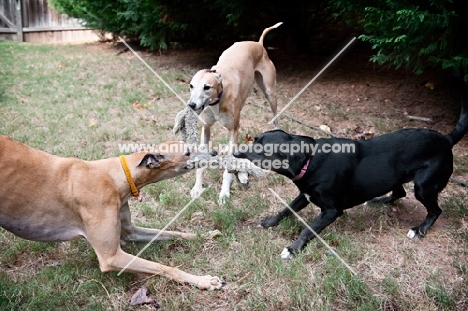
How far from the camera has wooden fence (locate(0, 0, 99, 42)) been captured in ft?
52.7

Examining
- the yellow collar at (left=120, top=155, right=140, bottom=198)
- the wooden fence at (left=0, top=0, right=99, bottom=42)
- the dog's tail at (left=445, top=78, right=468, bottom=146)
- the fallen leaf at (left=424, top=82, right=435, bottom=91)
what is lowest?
the wooden fence at (left=0, top=0, right=99, bottom=42)

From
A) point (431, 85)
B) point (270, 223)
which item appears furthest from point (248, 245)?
point (431, 85)

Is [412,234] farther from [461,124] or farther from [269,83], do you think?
[269,83]

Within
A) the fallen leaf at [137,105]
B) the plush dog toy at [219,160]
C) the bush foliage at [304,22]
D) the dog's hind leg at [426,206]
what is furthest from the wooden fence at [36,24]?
the dog's hind leg at [426,206]

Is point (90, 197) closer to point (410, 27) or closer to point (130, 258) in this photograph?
point (130, 258)

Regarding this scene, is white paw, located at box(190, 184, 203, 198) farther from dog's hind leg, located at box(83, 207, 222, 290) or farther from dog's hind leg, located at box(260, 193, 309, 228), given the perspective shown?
dog's hind leg, located at box(83, 207, 222, 290)

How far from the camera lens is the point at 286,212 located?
4.15 meters

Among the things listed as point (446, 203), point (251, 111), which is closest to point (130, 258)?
point (446, 203)

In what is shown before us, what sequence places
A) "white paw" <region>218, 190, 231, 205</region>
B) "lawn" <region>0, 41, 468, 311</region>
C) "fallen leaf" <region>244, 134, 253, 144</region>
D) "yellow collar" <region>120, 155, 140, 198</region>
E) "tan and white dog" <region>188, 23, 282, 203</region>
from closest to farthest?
"lawn" <region>0, 41, 468, 311</region>, "yellow collar" <region>120, 155, 140, 198</region>, "white paw" <region>218, 190, 231, 205</region>, "tan and white dog" <region>188, 23, 282, 203</region>, "fallen leaf" <region>244, 134, 253, 144</region>

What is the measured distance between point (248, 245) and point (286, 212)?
2.02 feet

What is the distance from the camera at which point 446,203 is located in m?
4.37

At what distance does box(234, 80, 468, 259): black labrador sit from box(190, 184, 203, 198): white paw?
1.04m

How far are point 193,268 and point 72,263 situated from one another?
101 centimetres

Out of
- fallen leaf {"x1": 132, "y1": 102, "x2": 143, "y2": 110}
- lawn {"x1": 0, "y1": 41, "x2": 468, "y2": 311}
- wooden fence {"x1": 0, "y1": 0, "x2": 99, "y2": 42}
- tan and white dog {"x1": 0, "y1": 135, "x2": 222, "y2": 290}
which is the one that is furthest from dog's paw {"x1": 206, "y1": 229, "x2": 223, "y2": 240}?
wooden fence {"x1": 0, "y1": 0, "x2": 99, "y2": 42}
